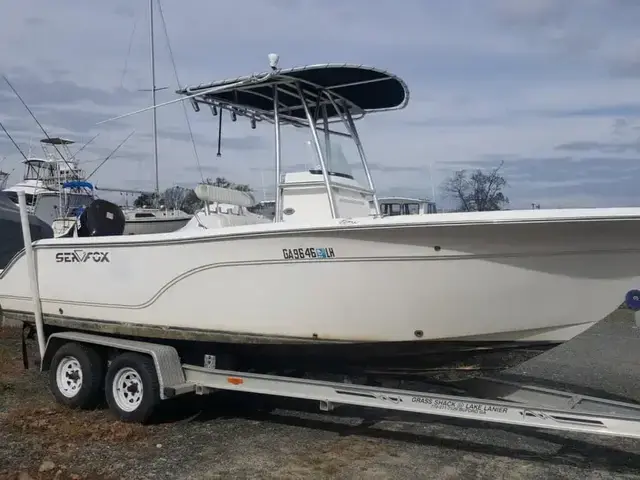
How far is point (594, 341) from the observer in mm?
11117

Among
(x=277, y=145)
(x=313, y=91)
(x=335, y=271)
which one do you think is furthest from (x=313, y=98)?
(x=335, y=271)

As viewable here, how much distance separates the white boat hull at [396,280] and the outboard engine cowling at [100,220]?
116 centimetres

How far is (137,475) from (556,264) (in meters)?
3.30

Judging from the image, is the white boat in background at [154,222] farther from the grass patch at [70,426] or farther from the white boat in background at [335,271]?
the grass patch at [70,426]

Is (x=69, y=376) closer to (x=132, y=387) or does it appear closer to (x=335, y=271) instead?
(x=132, y=387)

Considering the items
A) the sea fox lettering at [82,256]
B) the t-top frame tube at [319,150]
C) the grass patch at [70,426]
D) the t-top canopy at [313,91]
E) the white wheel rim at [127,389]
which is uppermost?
the t-top canopy at [313,91]

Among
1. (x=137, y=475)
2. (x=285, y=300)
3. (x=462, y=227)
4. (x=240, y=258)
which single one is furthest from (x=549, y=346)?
(x=137, y=475)

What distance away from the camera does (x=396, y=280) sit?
4.90 meters

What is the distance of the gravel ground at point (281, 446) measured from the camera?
4.89 m

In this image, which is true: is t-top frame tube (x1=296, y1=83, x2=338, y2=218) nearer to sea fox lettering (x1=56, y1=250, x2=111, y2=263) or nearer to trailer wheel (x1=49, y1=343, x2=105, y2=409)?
sea fox lettering (x1=56, y1=250, x2=111, y2=263)

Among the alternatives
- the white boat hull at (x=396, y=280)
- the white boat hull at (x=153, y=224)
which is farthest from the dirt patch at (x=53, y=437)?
the white boat hull at (x=153, y=224)

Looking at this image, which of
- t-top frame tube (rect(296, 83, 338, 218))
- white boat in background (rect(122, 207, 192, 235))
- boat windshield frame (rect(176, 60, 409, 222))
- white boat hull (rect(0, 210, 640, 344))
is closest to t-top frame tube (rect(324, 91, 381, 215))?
boat windshield frame (rect(176, 60, 409, 222))

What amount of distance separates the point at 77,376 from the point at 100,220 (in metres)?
1.58

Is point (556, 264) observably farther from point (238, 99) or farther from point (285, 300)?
point (238, 99)
